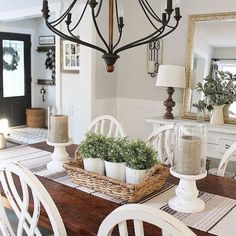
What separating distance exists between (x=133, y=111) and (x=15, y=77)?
12.5 feet

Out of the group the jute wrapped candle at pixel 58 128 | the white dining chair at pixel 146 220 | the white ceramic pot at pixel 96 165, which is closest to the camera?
the white dining chair at pixel 146 220

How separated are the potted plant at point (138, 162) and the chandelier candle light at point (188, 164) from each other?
17 centimetres

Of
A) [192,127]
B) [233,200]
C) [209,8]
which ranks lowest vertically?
[233,200]

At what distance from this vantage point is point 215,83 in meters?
3.45

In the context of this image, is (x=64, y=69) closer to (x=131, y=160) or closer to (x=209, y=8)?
(x=209, y=8)

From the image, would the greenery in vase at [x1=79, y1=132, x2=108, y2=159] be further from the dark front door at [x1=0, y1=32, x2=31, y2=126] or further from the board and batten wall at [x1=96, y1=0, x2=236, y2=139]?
the dark front door at [x1=0, y1=32, x2=31, y2=126]

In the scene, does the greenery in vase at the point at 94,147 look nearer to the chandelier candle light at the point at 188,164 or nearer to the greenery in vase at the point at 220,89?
the chandelier candle light at the point at 188,164

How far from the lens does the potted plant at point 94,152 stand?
1.81 metres

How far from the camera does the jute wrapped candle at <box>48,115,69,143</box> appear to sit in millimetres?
2094

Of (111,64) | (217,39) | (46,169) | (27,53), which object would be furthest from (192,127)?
(27,53)

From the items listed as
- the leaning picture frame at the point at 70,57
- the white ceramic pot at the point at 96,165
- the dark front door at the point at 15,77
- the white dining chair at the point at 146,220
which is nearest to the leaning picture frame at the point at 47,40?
the dark front door at the point at 15,77

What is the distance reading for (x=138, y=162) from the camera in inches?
65.6

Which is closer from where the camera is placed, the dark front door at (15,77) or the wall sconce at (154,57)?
the wall sconce at (154,57)

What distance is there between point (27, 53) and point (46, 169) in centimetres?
566
